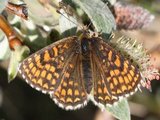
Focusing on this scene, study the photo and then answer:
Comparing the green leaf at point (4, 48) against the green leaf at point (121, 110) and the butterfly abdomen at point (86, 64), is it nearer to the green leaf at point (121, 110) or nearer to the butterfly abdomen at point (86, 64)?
the butterfly abdomen at point (86, 64)

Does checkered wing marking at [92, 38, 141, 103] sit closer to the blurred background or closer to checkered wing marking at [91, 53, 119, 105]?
checkered wing marking at [91, 53, 119, 105]

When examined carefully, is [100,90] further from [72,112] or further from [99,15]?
[72,112]

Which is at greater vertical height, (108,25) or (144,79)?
(108,25)

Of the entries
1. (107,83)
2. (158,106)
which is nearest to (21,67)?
(107,83)

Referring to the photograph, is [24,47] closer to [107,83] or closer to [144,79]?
[107,83]

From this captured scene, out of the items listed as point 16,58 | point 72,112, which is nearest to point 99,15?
point 16,58

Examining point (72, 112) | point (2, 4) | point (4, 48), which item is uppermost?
point (2, 4)
